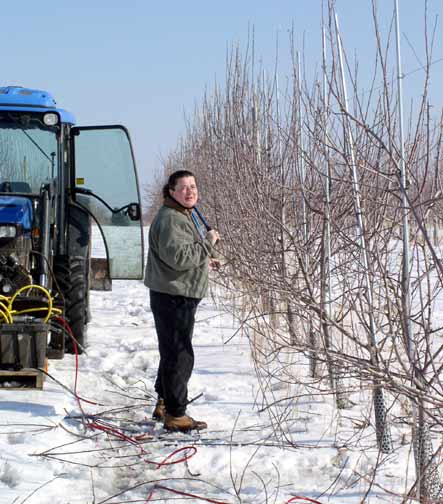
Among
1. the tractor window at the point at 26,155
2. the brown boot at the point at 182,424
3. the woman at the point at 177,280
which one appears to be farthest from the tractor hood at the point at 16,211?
the brown boot at the point at 182,424

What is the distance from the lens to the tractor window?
21.5 ft

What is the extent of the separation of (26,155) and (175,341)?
2.74 metres

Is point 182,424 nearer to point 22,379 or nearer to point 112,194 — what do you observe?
point 22,379

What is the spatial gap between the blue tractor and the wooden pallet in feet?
1.17

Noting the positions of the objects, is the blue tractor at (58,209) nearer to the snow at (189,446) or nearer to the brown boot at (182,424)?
the snow at (189,446)

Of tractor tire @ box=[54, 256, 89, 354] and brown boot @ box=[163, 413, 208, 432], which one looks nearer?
brown boot @ box=[163, 413, 208, 432]

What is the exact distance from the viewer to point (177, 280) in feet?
14.8

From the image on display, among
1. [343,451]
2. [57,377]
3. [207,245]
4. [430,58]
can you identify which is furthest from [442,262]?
[57,377]

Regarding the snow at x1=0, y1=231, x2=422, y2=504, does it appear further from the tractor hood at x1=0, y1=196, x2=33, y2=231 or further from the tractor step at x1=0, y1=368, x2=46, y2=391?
the tractor hood at x1=0, y1=196, x2=33, y2=231

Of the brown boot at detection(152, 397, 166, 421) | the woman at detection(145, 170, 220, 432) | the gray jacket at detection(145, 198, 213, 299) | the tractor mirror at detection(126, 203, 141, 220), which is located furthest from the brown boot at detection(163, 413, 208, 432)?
the tractor mirror at detection(126, 203, 141, 220)

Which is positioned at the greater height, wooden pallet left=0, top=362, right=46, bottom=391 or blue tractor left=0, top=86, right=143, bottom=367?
blue tractor left=0, top=86, right=143, bottom=367

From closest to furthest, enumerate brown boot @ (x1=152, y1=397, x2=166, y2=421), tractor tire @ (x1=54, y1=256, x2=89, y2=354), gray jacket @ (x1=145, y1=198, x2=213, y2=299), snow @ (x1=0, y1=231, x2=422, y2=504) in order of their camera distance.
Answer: snow @ (x1=0, y1=231, x2=422, y2=504) < gray jacket @ (x1=145, y1=198, x2=213, y2=299) < brown boot @ (x1=152, y1=397, x2=166, y2=421) < tractor tire @ (x1=54, y1=256, x2=89, y2=354)

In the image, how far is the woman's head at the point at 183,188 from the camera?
4523 mm

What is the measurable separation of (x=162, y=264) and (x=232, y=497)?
1.46 meters
